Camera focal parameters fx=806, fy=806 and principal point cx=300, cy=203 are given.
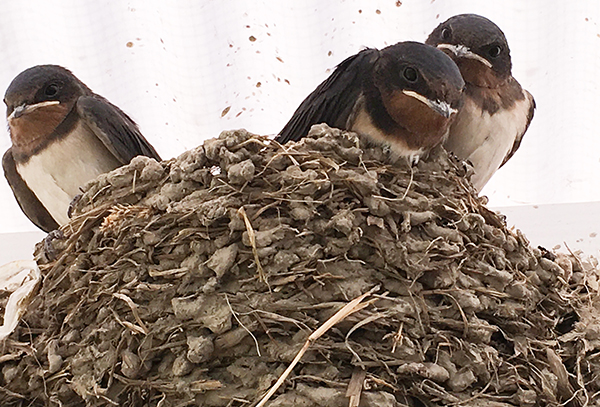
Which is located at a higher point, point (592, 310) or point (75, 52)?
point (75, 52)

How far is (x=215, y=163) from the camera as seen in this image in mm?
1856

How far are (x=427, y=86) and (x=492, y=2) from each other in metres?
1.02

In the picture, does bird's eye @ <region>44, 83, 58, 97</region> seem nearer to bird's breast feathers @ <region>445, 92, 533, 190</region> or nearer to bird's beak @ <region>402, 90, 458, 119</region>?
bird's beak @ <region>402, 90, 458, 119</region>

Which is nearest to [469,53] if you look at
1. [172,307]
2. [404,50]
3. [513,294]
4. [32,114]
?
[404,50]

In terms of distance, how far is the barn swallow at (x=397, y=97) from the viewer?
1.86m

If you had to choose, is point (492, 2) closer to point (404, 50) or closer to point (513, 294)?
point (404, 50)

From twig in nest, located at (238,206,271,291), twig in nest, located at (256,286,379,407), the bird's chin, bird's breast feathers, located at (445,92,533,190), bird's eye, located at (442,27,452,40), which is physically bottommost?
twig in nest, located at (256,286,379,407)

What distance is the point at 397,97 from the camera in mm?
1884

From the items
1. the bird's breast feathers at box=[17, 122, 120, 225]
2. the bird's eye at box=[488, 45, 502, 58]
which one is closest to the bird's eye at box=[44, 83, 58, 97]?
the bird's breast feathers at box=[17, 122, 120, 225]

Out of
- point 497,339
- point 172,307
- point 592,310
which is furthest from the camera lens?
point 592,310

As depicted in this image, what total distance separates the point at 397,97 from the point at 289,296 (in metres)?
0.54

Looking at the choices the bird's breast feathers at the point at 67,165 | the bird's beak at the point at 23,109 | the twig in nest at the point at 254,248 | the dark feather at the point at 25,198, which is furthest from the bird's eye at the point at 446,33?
the dark feather at the point at 25,198

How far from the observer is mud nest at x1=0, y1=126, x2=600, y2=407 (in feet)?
5.48

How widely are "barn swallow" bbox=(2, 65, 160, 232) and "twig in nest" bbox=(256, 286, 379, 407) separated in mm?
821
